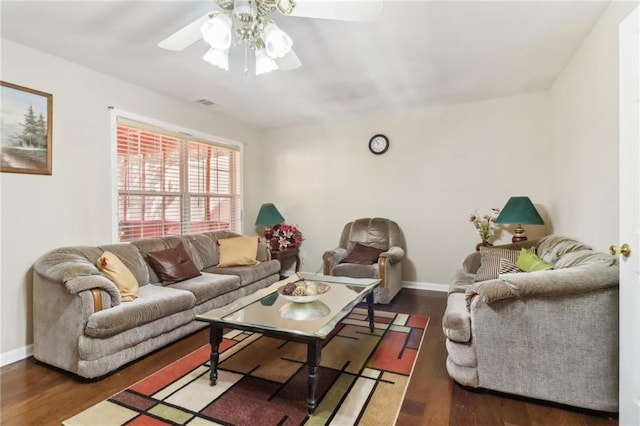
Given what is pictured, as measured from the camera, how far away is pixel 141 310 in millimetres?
2430

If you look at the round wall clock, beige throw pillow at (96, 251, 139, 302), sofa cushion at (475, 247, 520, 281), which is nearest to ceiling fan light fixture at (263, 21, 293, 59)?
beige throw pillow at (96, 251, 139, 302)

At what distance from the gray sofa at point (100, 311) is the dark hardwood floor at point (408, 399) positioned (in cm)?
9

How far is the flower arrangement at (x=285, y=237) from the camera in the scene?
489 centimetres

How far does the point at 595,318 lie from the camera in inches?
70.0

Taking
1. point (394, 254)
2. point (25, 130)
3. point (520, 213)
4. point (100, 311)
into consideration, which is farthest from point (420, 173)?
point (25, 130)

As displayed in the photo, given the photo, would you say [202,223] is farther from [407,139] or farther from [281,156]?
[407,139]

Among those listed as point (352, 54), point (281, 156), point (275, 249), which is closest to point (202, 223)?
point (275, 249)

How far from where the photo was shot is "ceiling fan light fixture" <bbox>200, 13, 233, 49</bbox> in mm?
1647

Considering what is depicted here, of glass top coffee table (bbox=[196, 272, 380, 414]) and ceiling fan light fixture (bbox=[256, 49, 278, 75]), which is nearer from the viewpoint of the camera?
glass top coffee table (bbox=[196, 272, 380, 414])

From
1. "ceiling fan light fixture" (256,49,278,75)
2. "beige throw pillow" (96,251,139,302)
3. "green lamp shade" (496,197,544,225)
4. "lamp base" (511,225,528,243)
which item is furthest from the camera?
"lamp base" (511,225,528,243)

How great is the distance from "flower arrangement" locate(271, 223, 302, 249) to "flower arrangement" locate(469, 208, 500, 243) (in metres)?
2.52

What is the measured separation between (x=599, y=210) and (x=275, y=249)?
3.72 m

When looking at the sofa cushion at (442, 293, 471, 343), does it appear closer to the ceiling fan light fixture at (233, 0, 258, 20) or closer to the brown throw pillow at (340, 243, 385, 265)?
the brown throw pillow at (340, 243, 385, 265)

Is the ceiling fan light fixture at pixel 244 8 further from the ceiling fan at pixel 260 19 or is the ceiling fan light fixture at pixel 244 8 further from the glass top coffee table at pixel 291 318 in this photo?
the glass top coffee table at pixel 291 318
